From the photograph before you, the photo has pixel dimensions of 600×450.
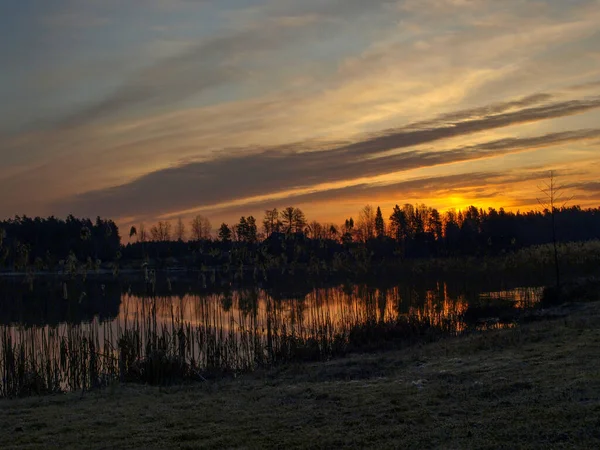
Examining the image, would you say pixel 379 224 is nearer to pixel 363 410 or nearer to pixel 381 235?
pixel 381 235

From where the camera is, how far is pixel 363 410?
23.1ft

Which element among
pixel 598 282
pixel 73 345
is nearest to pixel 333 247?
pixel 598 282

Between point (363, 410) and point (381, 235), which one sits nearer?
point (363, 410)

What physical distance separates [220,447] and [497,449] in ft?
9.26

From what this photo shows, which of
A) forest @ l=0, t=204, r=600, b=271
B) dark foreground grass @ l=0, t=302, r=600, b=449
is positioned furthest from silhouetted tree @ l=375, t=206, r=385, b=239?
dark foreground grass @ l=0, t=302, r=600, b=449

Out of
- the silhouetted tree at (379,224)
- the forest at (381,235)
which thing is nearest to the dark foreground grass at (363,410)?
the forest at (381,235)

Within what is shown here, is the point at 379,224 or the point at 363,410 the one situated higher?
the point at 379,224

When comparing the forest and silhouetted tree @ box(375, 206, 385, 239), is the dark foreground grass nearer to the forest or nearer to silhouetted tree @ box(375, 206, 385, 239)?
the forest

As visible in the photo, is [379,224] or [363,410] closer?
[363,410]

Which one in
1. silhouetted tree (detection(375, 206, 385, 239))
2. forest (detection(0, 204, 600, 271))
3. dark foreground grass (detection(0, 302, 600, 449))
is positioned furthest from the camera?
silhouetted tree (detection(375, 206, 385, 239))

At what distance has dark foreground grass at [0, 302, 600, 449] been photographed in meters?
5.76

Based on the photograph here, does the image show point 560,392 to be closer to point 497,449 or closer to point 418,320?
point 497,449

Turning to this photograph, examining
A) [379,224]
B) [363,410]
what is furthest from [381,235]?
[363,410]

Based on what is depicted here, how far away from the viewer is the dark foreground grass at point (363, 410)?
576cm
